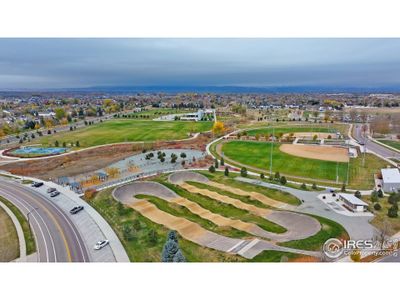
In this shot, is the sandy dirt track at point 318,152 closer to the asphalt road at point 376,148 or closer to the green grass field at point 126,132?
the asphalt road at point 376,148

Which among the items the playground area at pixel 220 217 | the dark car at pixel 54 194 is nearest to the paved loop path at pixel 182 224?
the playground area at pixel 220 217

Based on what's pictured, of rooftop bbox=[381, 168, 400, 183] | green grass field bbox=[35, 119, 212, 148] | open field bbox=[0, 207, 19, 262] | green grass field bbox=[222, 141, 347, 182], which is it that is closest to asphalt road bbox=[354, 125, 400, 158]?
green grass field bbox=[222, 141, 347, 182]

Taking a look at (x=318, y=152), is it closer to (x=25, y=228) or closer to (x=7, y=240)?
(x=25, y=228)

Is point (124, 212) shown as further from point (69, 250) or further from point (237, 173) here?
point (237, 173)

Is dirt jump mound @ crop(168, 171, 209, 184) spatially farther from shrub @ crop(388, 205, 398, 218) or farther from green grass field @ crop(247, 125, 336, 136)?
green grass field @ crop(247, 125, 336, 136)

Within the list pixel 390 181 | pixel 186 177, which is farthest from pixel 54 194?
pixel 390 181

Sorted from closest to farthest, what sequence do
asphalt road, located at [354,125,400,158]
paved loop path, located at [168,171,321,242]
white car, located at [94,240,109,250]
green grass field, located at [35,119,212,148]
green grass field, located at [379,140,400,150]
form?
white car, located at [94,240,109,250]
paved loop path, located at [168,171,321,242]
asphalt road, located at [354,125,400,158]
green grass field, located at [379,140,400,150]
green grass field, located at [35,119,212,148]
